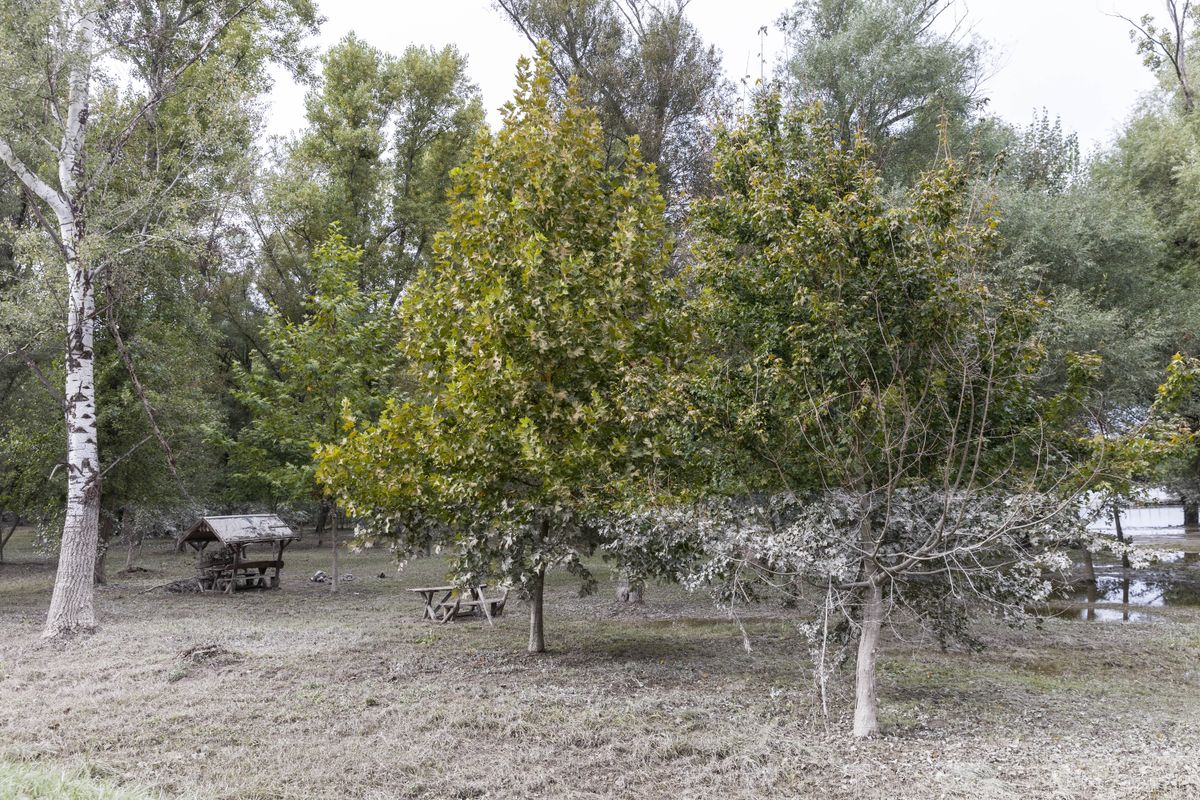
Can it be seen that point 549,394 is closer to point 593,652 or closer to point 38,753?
point 593,652

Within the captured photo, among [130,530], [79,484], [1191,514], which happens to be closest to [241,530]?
[79,484]

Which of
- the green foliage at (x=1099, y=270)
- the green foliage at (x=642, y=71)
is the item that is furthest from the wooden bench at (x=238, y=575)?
the green foliage at (x=1099, y=270)

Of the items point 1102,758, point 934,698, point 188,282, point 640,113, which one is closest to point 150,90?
point 188,282

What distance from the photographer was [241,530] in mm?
17312

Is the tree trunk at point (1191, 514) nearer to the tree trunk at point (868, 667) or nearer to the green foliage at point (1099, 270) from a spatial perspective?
the green foliage at point (1099, 270)

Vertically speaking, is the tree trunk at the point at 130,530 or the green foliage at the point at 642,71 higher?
the green foliage at the point at 642,71

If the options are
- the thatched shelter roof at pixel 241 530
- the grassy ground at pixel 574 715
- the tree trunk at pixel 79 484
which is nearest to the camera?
the grassy ground at pixel 574 715

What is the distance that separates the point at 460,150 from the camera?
959 inches

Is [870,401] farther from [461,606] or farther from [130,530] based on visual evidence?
[130,530]

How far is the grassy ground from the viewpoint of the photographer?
206 inches

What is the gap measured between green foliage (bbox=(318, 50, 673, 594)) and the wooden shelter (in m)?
9.85

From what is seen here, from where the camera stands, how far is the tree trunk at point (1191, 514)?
1294 inches

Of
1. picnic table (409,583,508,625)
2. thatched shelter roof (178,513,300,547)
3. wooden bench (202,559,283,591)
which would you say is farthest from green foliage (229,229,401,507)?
picnic table (409,583,508,625)

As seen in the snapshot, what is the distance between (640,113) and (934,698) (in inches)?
521
